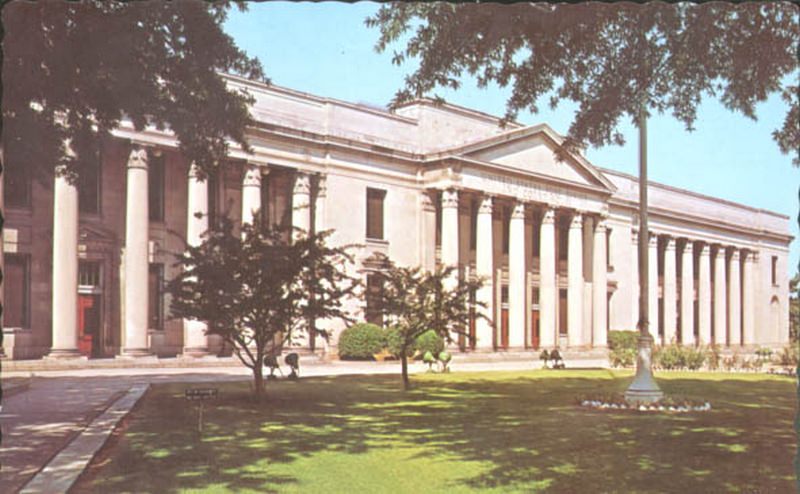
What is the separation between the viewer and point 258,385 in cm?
2061

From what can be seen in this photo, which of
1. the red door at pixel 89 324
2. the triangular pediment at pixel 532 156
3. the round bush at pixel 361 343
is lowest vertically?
the round bush at pixel 361 343

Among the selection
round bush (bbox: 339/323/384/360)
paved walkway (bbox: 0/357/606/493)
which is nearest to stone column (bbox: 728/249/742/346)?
paved walkway (bbox: 0/357/606/493)

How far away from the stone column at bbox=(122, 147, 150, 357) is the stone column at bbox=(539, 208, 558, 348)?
25960mm

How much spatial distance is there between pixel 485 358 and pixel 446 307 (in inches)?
778

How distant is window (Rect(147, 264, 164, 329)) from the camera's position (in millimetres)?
35812

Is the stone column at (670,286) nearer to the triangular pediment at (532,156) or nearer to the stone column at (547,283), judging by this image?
the stone column at (547,283)

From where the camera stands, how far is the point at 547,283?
5375 cm

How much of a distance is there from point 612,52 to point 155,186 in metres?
28.2

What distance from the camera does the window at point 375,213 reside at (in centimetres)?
4694

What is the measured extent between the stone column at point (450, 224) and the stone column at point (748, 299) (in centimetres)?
2637

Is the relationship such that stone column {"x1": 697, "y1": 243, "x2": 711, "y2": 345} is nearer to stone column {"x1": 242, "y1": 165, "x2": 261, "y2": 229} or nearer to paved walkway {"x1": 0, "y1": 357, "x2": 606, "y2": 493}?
paved walkway {"x1": 0, "y1": 357, "x2": 606, "y2": 493}

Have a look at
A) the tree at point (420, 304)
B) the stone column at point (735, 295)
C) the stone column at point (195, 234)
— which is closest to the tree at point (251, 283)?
the tree at point (420, 304)

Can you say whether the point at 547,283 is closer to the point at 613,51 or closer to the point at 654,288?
the point at 654,288

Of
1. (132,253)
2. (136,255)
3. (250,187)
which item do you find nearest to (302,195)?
(250,187)
